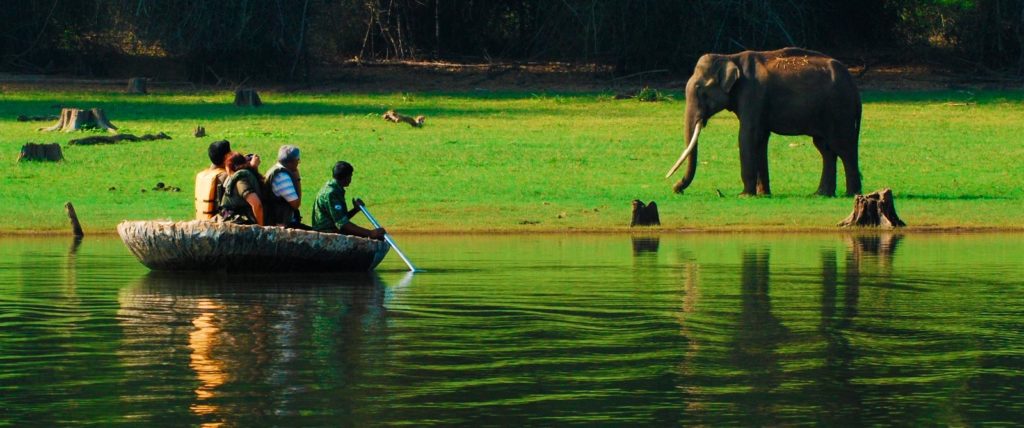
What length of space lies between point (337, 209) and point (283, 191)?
20.0 inches

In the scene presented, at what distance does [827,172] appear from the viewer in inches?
1072

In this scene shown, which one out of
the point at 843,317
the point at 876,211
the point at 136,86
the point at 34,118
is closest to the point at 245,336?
the point at 843,317

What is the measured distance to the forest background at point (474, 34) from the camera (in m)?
44.9

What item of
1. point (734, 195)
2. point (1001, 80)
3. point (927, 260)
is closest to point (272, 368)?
point (927, 260)

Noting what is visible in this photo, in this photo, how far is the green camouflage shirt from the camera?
18.5 metres

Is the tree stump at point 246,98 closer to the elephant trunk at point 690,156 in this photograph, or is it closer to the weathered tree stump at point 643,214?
the elephant trunk at point 690,156

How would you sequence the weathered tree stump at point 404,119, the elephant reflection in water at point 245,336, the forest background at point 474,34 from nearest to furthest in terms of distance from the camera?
the elephant reflection in water at point 245,336
the weathered tree stump at point 404,119
the forest background at point 474,34

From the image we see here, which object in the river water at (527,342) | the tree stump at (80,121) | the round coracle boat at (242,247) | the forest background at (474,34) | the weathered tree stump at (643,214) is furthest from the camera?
the forest background at (474,34)

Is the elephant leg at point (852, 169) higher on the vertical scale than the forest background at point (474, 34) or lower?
lower

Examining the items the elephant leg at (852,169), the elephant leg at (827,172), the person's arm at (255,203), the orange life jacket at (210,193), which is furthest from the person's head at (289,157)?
the elephant leg at (852,169)

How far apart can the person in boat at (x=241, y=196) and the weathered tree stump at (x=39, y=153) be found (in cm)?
1142

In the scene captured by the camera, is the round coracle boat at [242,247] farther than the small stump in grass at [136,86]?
No

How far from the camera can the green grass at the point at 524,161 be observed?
25.0m

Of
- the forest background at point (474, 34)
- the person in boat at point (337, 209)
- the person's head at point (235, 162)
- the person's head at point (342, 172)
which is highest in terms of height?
the forest background at point (474, 34)
